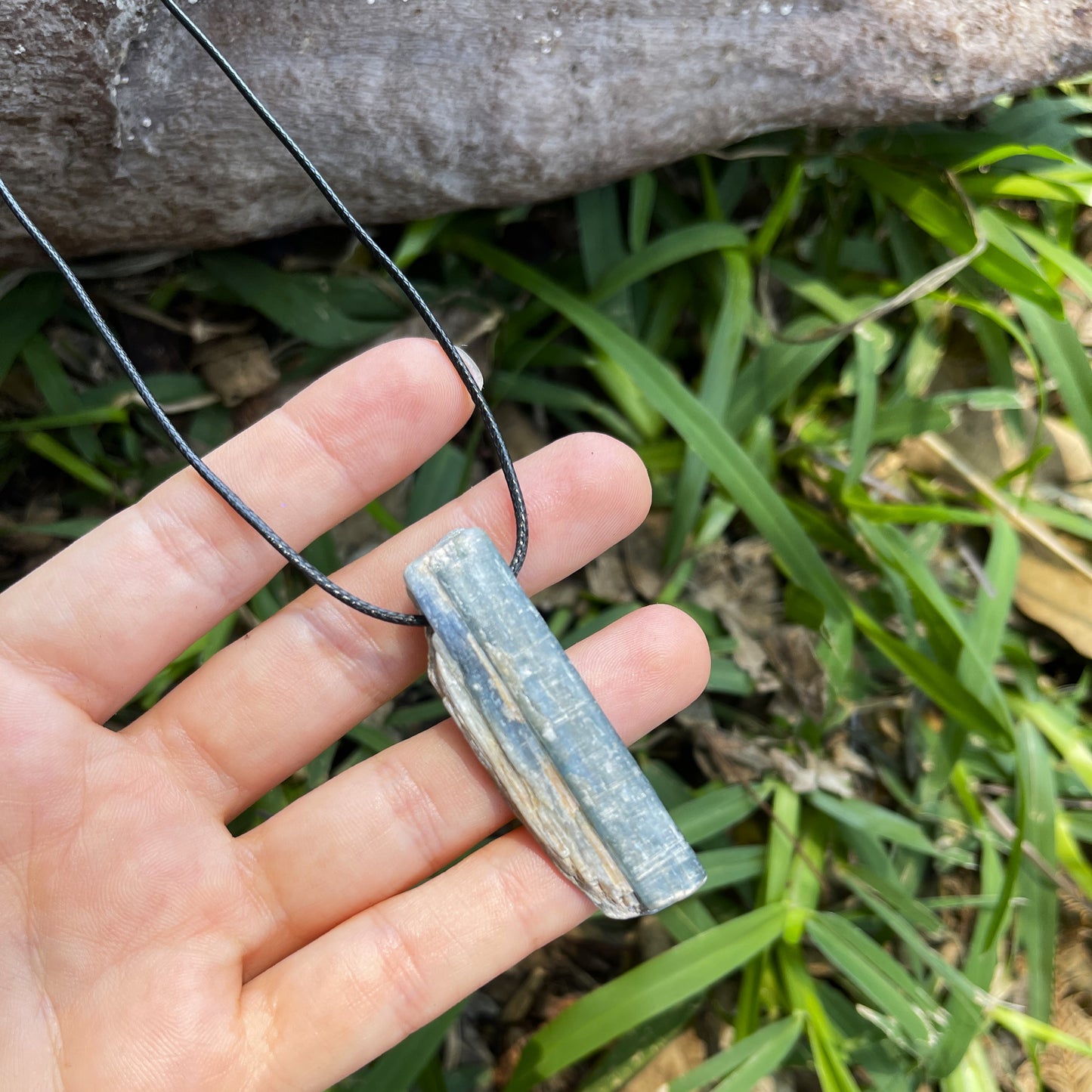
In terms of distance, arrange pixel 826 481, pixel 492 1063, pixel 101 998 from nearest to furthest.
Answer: pixel 101 998 < pixel 492 1063 < pixel 826 481

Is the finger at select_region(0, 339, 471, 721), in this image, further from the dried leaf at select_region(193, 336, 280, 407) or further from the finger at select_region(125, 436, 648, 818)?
the dried leaf at select_region(193, 336, 280, 407)

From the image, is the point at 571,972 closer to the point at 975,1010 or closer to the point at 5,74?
the point at 975,1010

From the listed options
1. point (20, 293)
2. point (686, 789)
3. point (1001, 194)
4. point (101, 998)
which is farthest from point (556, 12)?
point (101, 998)

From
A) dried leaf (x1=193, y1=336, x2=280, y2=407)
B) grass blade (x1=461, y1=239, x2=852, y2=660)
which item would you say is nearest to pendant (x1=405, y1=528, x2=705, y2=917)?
grass blade (x1=461, y1=239, x2=852, y2=660)

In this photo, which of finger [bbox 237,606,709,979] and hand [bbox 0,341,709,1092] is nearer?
hand [bbox 0,341,709,1092]

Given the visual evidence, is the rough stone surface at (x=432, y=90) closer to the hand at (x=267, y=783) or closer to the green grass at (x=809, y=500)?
the green grass at (x=809, y=500)

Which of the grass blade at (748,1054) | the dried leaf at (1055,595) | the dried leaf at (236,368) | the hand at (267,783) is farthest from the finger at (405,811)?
the dried leaf at (1055,595)
